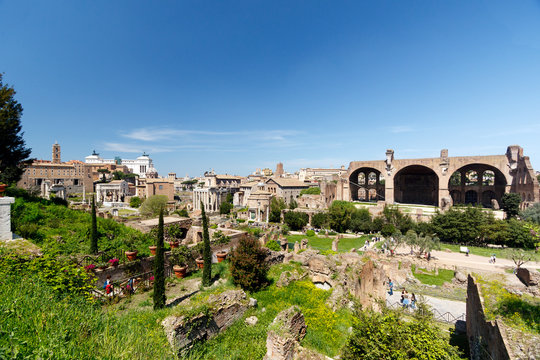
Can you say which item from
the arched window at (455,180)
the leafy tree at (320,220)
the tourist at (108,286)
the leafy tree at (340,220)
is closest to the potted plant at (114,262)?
the tourist at (108,286)

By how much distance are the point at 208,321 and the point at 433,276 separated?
63.1 ft

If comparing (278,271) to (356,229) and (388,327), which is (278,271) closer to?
(388,327)

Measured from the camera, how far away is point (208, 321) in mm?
6855

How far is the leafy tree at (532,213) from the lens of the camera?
89.2ft

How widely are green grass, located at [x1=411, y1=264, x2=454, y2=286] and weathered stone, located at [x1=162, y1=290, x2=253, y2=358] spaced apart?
16078 millimetres

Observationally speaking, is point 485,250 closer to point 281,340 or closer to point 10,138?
point 281,340

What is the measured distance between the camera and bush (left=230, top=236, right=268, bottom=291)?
10047 millimetres

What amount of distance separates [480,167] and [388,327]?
170 ft

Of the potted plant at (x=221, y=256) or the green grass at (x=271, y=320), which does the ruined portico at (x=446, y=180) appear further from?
the green grass at (x=271, y=320)

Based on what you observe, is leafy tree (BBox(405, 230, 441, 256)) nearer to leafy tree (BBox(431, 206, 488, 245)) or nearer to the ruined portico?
leafy tree (BBox(431, 206, 488, 245))

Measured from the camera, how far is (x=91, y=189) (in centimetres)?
7662

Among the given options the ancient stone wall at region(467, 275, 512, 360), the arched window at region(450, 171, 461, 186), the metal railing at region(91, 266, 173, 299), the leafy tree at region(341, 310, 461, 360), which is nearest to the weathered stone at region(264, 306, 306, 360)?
the leafy tree at region(341, 310, 461, 360)

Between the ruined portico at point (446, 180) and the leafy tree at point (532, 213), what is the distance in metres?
2.81

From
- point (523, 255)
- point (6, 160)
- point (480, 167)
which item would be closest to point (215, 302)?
point (6, 160)
